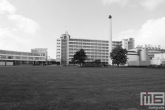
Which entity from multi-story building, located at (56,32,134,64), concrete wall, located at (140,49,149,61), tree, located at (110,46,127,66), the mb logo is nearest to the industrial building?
multi-story building, located at (56,32,134,64)

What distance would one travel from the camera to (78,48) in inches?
5153

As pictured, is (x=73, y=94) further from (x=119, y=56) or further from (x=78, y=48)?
(x=78, y=48)

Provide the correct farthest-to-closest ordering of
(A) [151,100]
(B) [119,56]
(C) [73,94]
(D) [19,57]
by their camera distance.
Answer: (D) [19,57] < (B) [119,56] < (C) [73,94] < (A) [151,100]

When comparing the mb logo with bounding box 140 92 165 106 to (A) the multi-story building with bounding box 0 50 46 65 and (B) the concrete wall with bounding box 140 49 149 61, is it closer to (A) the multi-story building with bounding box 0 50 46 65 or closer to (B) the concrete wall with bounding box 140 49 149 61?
(B) the concrete wall with bounding box 140 49 149 61

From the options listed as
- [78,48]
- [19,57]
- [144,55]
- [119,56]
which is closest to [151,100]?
[119,56]

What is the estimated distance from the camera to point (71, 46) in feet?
426

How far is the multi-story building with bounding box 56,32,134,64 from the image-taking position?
12775 cm

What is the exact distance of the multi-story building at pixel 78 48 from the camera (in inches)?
5030

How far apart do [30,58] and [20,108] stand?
13216 centimetres

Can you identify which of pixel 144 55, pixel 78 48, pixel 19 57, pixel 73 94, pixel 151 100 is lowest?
pixel 73 94

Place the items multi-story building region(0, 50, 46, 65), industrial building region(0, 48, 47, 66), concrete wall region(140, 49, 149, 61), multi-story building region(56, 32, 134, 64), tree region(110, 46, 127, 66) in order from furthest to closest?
multi-story building region(56, 32, 134, 64), industrial building region(0, 48, 47, 66), multi-story building region(0, 50, 46, 65), concrete wall region(140, 49, 149, 61), tree region(110, 46, 127, 66)

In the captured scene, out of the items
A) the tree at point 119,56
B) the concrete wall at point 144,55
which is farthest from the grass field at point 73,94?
the concrete wall at point 144,55

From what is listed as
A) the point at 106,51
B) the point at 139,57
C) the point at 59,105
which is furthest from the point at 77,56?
the point at 59,105

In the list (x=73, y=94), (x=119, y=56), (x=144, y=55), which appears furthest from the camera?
(x=144, y=55)
